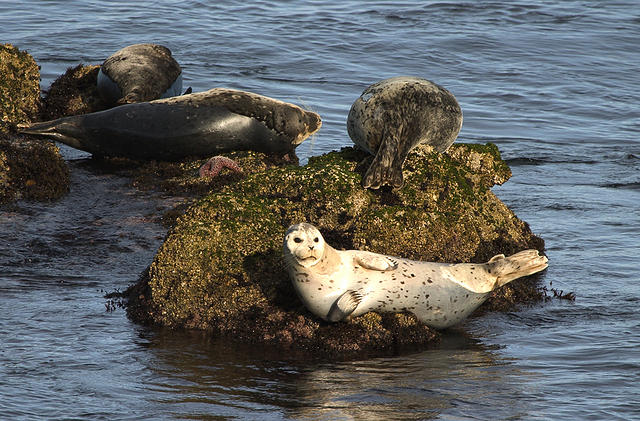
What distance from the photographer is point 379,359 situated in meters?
5.55

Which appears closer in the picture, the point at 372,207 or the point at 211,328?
the point at 211,328

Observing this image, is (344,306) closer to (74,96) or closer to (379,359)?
(379,359)

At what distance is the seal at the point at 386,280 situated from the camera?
5621mm

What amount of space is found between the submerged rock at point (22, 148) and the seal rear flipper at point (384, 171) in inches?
122

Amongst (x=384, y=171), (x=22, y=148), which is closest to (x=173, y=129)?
(x=22, y=148)

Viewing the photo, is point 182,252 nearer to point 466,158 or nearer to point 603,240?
point 466,158

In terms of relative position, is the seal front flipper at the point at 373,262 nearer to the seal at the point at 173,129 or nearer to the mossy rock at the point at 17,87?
the seal at the point at 173,129

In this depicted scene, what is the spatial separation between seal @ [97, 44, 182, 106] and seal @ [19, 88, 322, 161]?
0.91 meters

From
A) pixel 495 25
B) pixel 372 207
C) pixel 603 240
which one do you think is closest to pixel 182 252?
pixel 372 207

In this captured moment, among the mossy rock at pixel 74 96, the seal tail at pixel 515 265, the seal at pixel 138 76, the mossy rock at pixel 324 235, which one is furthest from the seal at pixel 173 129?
the seal tail at pixel 515 265

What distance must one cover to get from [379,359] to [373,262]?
60 centimetres

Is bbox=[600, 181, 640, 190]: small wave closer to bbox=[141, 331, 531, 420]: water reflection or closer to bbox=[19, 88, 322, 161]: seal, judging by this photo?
bbox=[19, 88, 322, 161]: seal

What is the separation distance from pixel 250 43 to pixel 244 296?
12.8 m

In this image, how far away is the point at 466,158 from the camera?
732 centimetres
